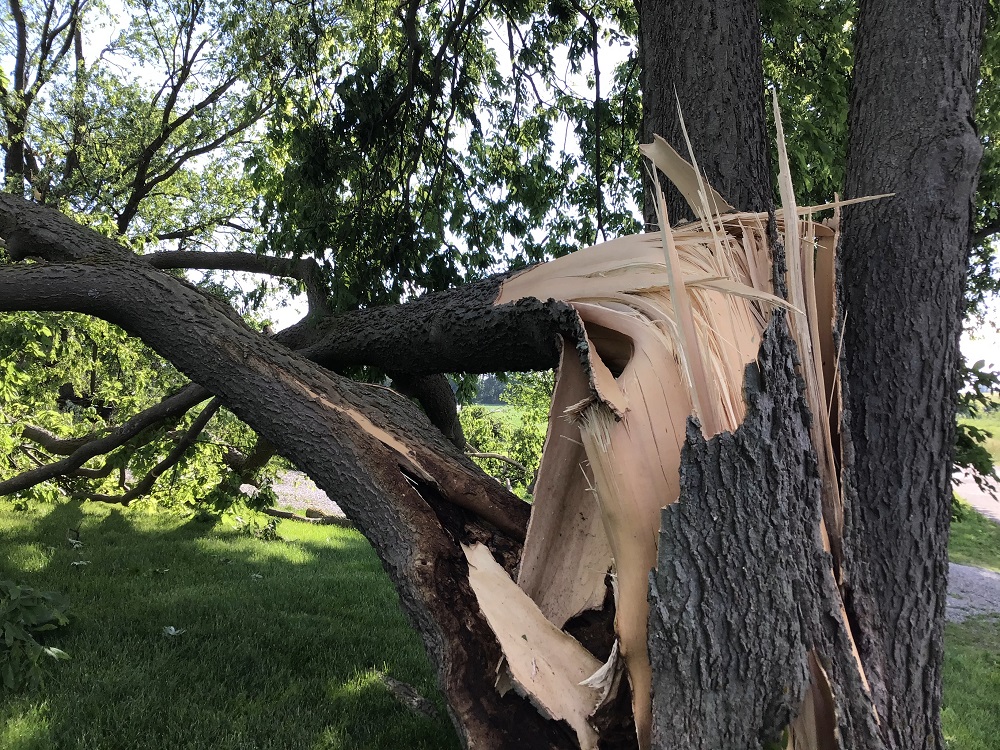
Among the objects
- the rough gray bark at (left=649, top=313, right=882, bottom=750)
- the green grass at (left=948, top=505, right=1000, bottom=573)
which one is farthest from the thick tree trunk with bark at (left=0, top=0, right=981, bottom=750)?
the green grass at (left=948, top=505, right=1000, bottom=573)

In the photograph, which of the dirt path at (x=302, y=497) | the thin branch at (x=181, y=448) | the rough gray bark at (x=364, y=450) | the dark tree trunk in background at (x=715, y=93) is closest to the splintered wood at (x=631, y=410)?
the rough gray bark at (x=364, y=450)

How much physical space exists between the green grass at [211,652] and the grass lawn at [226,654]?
1 cm

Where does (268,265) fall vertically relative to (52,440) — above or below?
above

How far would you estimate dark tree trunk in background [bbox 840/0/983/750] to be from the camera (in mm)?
1601

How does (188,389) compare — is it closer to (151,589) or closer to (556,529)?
(151,589)

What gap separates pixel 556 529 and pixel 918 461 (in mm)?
976

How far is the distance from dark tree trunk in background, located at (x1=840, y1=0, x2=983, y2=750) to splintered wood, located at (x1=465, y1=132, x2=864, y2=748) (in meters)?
0.14

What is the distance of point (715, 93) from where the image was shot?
213cm

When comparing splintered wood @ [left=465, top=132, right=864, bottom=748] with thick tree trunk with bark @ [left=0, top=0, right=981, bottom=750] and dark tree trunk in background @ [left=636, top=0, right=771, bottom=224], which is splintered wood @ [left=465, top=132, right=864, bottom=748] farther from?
dark tree trunk in background @ [left=636, top=0, right=771, bottom=224]

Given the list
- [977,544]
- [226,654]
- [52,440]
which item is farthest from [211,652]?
[977,544]

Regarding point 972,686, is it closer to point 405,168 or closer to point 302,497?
point 405,168

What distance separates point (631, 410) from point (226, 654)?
3592mm

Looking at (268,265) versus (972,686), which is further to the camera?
(972,686)

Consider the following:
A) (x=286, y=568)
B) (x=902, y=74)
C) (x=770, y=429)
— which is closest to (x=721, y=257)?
(x=770, y=429)
